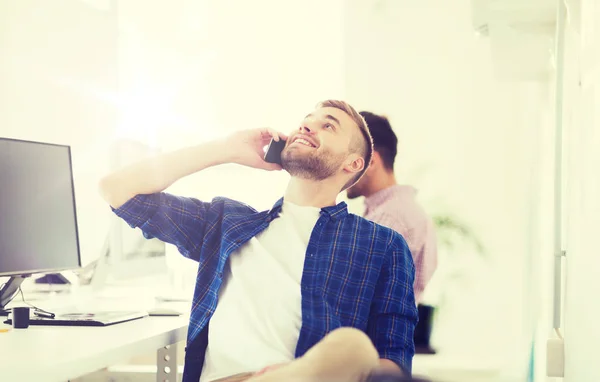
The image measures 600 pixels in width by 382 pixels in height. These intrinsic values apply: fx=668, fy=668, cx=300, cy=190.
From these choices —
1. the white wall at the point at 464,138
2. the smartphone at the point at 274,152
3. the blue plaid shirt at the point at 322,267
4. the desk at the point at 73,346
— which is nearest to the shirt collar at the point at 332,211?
the blue plaid shirt at the point at 322,267

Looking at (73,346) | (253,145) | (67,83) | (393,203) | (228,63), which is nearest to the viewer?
(73,346)

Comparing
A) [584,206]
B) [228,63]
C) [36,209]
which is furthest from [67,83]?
[584,206]

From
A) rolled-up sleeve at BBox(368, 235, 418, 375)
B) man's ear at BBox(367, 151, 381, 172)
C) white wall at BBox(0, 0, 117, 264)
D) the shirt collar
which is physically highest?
white wall at BBox(0, 0, 117, 264)

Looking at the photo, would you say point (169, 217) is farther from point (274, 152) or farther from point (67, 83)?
point (67, 83)

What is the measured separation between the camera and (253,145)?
1.52 meters

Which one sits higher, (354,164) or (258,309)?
(354,164)

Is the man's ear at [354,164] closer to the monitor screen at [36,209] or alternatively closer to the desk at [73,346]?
the desk at [73,346]

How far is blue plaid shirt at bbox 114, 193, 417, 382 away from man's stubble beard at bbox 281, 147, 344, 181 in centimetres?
10

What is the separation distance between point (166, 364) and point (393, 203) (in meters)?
0.93

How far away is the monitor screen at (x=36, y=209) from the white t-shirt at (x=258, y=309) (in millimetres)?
424

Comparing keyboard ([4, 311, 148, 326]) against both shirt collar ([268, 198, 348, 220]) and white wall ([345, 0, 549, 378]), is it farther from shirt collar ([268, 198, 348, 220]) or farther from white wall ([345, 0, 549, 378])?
white wall ([345, 0, 549, 378])

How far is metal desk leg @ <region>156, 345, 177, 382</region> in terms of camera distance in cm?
175

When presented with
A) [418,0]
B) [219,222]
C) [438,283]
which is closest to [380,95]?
[418,0]

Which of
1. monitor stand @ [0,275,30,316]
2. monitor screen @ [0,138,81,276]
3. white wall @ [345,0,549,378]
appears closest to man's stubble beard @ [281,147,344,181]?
monitor screen @ [0,138,81,276]
